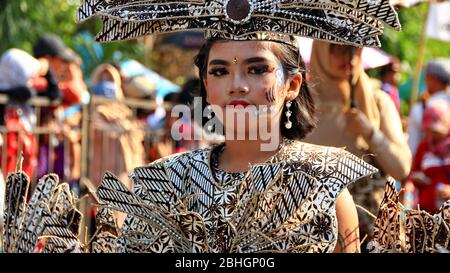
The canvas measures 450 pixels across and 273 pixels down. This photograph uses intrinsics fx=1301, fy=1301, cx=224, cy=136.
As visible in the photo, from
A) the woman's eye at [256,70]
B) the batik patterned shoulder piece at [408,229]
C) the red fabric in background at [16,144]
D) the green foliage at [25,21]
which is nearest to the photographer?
the batik patterned shoulder piece at [408,229]

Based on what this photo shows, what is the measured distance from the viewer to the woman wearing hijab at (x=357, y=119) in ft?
21.2

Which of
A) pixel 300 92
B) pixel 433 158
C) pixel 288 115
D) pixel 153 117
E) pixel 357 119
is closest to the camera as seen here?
pixel 288 115

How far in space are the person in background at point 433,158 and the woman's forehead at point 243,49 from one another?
4.61 metres

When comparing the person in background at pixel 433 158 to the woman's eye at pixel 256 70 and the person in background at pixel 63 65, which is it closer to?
the person in background at pixel 63 65

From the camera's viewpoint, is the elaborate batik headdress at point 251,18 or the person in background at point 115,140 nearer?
the elaborate batik headdress at point 251,18

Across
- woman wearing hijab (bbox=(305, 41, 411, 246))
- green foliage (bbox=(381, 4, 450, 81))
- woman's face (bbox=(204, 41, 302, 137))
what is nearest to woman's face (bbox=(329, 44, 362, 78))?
woman wearing hijab (bbox=(305, 41, 411, 246))

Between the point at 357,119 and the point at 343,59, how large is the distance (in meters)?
0.35

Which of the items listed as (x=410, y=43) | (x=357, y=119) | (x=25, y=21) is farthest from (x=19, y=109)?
(x=410, y=43)

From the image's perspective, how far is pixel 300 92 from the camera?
4.52 meters

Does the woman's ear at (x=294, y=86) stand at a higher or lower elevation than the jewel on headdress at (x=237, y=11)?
lower

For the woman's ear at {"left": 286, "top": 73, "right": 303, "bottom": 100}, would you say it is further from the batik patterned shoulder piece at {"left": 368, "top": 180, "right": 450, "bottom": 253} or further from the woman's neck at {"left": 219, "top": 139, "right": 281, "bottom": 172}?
the batik patterned shoulder piece at {"left": 368, "top": 180, "right": 450, "bottom": 253}

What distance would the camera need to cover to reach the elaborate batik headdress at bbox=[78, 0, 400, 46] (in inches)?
161

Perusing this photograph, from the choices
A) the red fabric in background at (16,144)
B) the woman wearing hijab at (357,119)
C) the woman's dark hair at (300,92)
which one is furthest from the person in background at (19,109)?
the woman's dark hair at (300,92)

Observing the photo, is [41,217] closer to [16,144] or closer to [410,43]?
[16,144]
